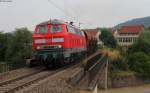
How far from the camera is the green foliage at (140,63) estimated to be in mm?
85375

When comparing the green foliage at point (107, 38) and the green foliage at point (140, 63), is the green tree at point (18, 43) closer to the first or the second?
the green foliage at point (140, 63)

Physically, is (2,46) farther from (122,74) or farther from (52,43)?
(52,43)

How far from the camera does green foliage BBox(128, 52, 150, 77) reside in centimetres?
8538

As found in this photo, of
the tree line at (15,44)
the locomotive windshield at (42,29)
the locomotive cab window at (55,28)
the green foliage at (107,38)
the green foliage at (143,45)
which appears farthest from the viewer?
the green foliage at (107,38)

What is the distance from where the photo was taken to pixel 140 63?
87750 millimetres

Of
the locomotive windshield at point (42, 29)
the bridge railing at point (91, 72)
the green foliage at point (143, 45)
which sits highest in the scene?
the locomotive windshield at point (42, 29)

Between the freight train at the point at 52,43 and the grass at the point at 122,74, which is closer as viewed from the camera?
the freight train at the point at 52,43

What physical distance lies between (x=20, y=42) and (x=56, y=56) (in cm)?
4958

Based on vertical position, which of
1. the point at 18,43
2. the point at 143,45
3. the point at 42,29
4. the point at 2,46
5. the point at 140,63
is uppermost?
the point at 42,29

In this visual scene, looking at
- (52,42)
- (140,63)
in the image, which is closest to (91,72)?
(52,42)

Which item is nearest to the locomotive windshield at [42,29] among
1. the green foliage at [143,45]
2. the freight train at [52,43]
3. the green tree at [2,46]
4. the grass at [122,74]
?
the freight train at [52,43]

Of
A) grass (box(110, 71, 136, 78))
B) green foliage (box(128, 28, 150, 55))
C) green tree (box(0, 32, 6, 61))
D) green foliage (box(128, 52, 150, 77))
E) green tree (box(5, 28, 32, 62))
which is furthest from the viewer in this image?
green foliage (box(128, 28, 150, 55))

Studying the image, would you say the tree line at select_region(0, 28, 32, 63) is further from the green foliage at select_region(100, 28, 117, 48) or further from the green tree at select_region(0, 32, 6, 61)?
the green foliage at select_region(100, 28, 117, 48)

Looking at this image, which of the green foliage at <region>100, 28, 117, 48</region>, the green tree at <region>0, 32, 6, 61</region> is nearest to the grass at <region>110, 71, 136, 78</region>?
the green tree at <region>0, 32, 6, 61</region>
